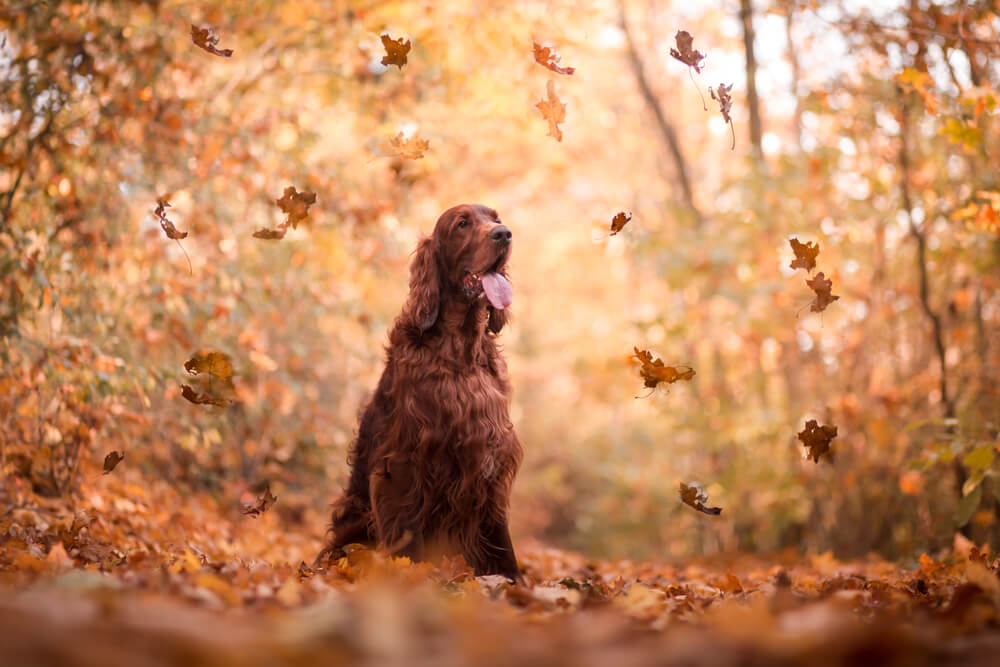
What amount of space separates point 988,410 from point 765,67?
13.1 feet

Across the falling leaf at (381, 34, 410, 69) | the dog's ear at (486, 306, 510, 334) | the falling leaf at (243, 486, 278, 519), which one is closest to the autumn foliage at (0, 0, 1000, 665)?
the falling leaf at (381, 34, 410, 69)

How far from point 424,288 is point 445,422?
624mm

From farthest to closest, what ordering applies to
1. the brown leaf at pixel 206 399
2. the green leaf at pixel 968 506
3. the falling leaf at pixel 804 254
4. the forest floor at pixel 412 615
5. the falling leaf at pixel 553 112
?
1. the green leaf at pixel 968 506
2. the falling leaf at pixel 553 112
3. the brown leaf at pixel 206 399
4. the falling leaf at pixel 804 254
5. the forest floor at pixel 412 615

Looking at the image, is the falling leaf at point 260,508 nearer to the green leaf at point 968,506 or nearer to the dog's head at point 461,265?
the dog's head at point 461,265

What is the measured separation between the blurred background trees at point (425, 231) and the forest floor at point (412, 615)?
34.9 inches

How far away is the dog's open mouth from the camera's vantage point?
12.3 feet

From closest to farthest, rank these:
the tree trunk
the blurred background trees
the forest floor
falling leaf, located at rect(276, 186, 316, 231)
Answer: the forest floor < falling leaf, located at rect(276, 186, 316, 231) < the blurred background trees < the tree trunk

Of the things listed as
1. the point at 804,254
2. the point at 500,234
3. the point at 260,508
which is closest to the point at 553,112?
the point at 500,234

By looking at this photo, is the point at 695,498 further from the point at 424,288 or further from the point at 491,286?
the point at 424,288

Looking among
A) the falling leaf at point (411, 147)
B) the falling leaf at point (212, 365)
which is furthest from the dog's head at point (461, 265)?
the falling leaf at point (212, 365)

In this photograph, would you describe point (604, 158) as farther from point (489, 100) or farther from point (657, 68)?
point (489, 100)

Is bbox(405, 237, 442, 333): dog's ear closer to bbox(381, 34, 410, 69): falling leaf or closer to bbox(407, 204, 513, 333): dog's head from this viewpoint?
bbox(407, 204, 513, 333): dog's head

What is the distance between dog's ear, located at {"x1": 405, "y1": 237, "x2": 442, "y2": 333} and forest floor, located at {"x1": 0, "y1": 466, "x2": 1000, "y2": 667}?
3.30 ft

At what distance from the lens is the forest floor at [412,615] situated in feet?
4.91
